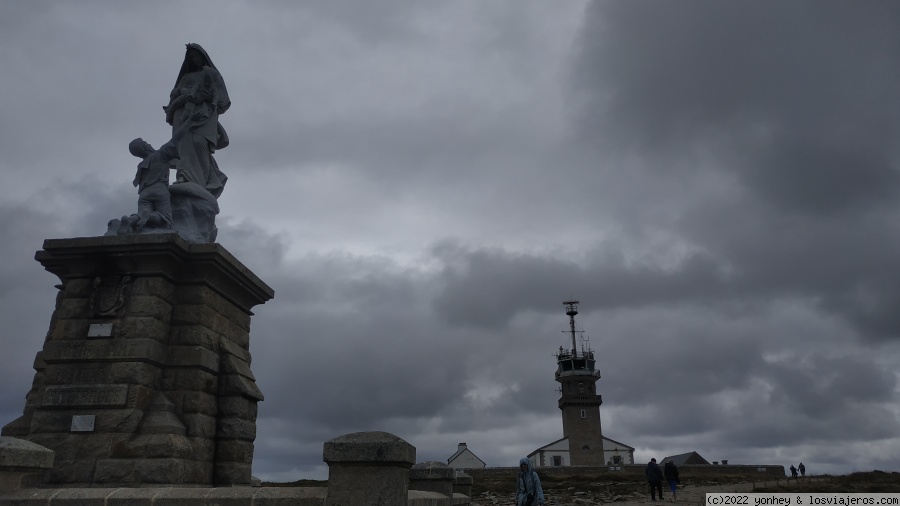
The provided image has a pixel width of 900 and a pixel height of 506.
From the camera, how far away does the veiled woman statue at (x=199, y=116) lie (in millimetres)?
9812

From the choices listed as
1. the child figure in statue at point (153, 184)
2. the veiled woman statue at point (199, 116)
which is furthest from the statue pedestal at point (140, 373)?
the veiled woman statue at point (199, 116)

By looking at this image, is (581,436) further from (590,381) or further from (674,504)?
(674,504)

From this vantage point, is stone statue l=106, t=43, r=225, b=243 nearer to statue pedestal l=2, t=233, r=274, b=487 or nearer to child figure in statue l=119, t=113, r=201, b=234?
child figure in statue l=119, t=113, r=201, b=234

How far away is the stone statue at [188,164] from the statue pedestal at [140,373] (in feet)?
2.48

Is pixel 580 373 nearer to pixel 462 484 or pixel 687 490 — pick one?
pixel 687 490

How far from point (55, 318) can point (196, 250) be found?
2.18 m

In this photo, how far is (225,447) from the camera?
8.23 meters

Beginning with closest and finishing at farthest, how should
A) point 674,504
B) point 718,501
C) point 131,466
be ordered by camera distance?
point 131,466
point 718,501
point 674,504

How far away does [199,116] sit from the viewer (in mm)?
9961

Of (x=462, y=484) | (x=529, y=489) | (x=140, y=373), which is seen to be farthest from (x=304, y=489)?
A: (x=462, y=484)

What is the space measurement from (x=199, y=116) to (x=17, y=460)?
20.5 ft

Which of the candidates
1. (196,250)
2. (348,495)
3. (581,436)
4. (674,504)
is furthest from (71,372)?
(581,436)

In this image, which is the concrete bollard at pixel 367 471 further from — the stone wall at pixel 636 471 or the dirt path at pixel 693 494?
the stone wall at pixel 636 471

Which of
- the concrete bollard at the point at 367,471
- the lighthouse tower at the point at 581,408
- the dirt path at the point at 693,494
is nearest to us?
the concrete bollard at the point at 367,471
